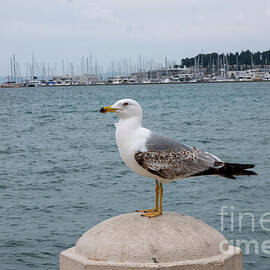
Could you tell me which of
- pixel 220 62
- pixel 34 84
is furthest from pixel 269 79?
pixel 34 84

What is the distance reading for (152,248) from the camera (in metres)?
4.41

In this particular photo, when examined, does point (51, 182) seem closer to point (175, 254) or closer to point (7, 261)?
point (7, 261)

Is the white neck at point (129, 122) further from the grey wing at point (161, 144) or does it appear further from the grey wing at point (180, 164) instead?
the grey wing at point (180, 164)

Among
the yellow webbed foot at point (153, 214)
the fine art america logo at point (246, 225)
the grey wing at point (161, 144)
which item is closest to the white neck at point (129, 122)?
the grey wing at point (161, 144)

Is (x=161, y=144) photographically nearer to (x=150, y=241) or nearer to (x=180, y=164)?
(x=180, y=164)

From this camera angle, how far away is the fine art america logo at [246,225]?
12023 millimetres

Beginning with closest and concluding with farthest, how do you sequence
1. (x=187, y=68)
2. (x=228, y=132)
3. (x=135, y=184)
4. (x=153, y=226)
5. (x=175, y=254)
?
(x=175, y=254), (x=153, y=226), (x=135, y=184), (x=228, y=132), (x=187, y=68)

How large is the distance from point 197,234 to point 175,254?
1.05ft

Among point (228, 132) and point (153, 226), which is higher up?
point (153, 226)

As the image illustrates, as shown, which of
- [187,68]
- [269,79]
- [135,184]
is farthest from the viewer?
[187,68]

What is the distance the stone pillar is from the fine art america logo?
20.4ft

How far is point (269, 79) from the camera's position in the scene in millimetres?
173375

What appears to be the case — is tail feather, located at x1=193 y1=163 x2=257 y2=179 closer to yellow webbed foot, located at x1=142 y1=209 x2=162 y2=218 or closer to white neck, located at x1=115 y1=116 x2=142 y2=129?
yellow webbed foot, located at x1=142 y1=209 x2=162 y2=218

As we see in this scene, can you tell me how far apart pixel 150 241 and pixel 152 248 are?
79 millimetres
